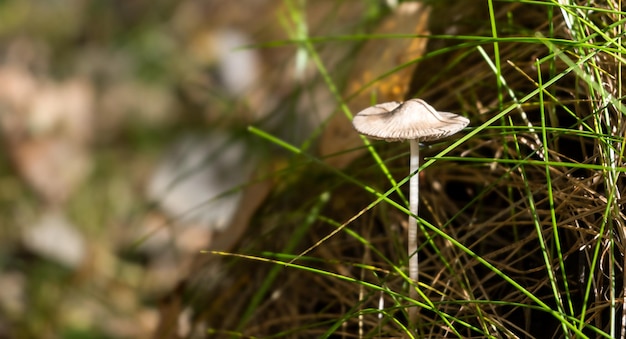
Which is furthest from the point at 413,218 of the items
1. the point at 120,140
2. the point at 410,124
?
the point at 120,140

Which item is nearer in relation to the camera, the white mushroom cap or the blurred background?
the white mushroom cap

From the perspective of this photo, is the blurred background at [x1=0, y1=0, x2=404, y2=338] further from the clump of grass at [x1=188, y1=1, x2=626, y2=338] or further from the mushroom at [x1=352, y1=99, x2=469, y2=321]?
the mushroom at [x1=352, y1=99, x2=469, y2=321]

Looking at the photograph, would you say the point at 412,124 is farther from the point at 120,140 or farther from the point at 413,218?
the point at 120,140

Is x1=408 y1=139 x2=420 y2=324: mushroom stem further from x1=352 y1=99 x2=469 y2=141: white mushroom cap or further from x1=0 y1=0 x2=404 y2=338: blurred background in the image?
x1=0 y1=0 x2=404 y2=338: blurred background

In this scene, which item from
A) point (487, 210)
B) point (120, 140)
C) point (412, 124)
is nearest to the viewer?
point (412, 124)

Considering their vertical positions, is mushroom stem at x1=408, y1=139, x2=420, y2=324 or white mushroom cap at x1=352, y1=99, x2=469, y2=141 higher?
white mushroom cap at x1=352, y1=99, x2=469, y2=141

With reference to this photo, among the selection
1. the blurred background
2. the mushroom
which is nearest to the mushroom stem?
the mushroom

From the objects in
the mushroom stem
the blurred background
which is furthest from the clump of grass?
the blurred background

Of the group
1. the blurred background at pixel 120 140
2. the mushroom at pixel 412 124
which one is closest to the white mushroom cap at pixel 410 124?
the mushroom at pixel 412 124

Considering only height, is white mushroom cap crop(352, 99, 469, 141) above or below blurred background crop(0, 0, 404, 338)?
above
